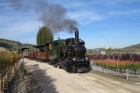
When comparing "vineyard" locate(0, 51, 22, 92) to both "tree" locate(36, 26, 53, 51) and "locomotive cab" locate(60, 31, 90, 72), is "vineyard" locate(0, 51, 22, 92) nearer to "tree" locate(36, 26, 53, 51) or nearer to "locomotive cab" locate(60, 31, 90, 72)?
"locomotive cab" locate(60, 31, 90, 72)

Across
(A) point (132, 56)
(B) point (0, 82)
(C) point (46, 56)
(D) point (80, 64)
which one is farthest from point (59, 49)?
(B) point (0, 82)

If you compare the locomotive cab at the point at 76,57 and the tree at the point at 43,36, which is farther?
the tree at the point at 43,36

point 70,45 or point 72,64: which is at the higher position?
point 70,45

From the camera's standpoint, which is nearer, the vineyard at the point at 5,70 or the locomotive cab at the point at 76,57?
the vineyard at the point at 5,70

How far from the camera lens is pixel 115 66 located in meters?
33.4

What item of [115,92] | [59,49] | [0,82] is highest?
[59,49]

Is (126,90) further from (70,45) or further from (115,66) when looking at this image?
(115,66)

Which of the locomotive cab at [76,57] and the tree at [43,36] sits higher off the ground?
the tree at [43,36]

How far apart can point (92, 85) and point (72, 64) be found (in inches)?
359

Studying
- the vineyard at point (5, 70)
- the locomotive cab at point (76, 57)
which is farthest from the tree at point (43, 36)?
the vineyard at point (5, 70)

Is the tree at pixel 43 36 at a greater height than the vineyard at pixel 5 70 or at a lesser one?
greater

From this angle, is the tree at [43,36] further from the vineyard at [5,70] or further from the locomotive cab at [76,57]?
the vineyard at [5,70]

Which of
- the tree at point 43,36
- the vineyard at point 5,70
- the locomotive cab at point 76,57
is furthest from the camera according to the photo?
the tree at point 43,36

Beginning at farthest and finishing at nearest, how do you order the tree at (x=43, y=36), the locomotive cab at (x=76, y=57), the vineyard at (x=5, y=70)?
the tree at (x=43, y=36), the locomotive cab at (x=76, y=57), the vineyard at (x=5, y=70)
